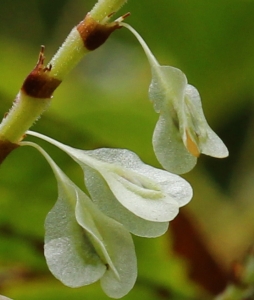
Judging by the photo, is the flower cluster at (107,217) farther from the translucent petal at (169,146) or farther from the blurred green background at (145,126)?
the blurred green background at (145,126)

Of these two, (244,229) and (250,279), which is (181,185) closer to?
(250,279)

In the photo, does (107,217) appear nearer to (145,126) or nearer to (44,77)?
(44,77)

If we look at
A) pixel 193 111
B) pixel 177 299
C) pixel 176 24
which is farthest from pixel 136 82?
pixel 193 111

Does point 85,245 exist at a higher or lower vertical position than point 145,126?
higher

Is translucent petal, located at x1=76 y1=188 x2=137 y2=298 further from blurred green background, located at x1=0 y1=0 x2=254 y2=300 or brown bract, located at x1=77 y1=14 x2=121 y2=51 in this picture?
blurred green background, located at x1=0 y1=0 x2=254 y2=300

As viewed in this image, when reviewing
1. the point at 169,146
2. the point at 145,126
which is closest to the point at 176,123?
the point at 169,146

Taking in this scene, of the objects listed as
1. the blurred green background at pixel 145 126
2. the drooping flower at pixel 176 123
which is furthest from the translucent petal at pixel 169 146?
the blurred green background at pixel 145 126

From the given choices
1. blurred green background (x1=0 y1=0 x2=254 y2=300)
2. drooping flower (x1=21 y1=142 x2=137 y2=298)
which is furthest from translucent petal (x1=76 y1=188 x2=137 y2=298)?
blurred green background (x1=0 y1=0 x2=254 y2=300)
